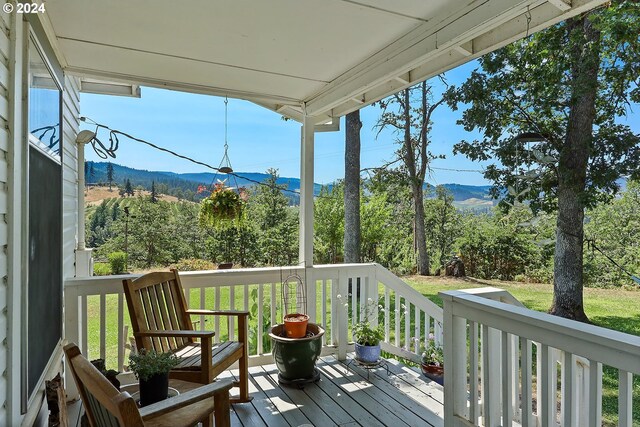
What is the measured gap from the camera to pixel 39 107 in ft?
6.05

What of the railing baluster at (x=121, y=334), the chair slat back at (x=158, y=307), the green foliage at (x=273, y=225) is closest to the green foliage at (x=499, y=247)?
the green foliage at (x=273, y=225)

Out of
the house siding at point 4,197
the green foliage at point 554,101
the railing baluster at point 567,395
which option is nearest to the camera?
the house siding at point 4,197

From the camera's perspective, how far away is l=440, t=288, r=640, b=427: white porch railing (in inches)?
56.8

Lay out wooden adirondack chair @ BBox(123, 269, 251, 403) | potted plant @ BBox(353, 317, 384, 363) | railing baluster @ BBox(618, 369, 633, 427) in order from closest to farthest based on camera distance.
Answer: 1. railing baluster @ BBox(618, 369, 633, 427)
2. wooden adirondack chair @ BBox(123, 269, 251, 403)
3. potted plant @ BBox(353, 317, 384, 363)

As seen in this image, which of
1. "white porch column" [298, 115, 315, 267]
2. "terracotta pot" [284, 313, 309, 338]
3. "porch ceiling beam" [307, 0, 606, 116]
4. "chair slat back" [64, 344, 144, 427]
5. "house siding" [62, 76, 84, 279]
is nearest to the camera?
"chair slat back" [64, 344, 144, 427]

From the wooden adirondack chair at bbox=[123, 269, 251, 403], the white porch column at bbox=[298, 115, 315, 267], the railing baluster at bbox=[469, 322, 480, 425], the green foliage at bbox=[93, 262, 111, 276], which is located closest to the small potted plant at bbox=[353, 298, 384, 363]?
the white porch column at bbox=[298, 115, 315, 267]

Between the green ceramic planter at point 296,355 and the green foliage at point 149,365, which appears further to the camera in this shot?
the green ceramic planter at point 296,355

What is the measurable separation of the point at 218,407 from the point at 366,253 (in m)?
7.72

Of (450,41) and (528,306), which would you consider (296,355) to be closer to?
(450,41)

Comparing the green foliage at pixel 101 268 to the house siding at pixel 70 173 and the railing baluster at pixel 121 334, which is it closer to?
the house siding at pixel 70 173

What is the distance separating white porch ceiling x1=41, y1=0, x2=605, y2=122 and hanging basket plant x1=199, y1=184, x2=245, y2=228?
0.96m

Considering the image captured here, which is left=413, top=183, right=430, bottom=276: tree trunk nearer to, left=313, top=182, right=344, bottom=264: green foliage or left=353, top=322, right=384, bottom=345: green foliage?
left=313, top=182, right=344, bottom=264: green foliage

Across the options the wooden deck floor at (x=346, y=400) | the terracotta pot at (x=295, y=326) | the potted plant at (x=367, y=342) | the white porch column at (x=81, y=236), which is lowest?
the wooden deck floor at (x=346, y=400)

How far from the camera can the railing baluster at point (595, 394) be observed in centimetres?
151
